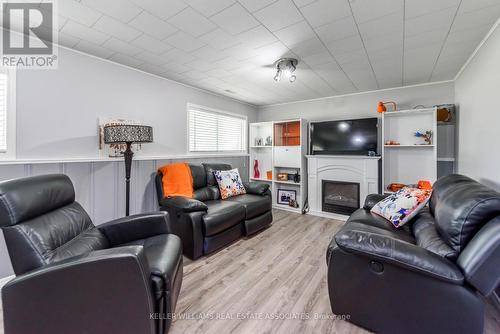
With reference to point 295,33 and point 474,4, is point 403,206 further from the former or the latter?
point 295,33

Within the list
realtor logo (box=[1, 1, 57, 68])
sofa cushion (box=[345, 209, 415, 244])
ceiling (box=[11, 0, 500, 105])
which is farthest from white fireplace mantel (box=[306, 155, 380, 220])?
realtor logo (box=[1, 1, 57, 68])

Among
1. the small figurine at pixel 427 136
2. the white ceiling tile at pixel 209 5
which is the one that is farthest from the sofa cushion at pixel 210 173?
the small figurine at pixel 427 136

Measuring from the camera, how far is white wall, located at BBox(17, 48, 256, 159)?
7.16 feet

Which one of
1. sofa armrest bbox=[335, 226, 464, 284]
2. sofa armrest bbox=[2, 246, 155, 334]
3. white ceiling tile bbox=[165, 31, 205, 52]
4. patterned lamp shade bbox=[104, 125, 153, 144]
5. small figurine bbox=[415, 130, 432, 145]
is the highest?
white ceiling tile bbox=[165, 31, 205, 52]

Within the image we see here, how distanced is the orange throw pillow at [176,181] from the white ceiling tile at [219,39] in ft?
5.39

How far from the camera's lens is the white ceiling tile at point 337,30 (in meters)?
1.94

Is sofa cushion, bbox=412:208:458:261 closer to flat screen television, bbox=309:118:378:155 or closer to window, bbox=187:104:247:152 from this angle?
flat screen television, bbox=309:118:378:155

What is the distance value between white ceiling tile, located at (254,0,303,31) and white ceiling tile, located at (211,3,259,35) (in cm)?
9

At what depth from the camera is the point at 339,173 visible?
13.5ft

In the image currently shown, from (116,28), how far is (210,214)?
2051mm

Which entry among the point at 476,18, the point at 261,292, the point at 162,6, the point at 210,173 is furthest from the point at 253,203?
the point at 476,18

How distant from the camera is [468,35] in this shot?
2131 millimetres

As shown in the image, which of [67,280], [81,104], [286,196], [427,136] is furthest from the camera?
[286,196]

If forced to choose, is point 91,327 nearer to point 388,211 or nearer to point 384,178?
point 388,211
